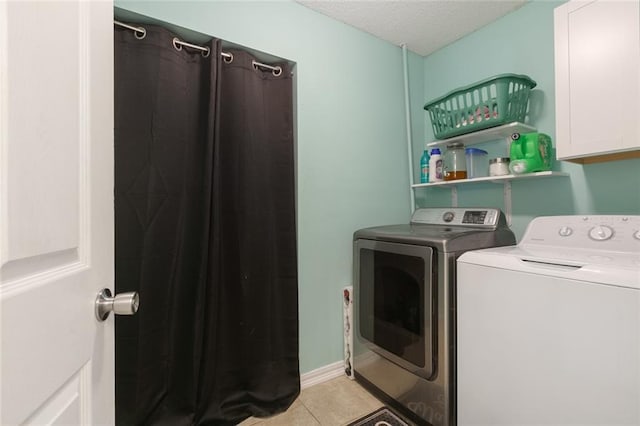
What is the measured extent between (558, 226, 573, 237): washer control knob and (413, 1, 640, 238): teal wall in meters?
0.30

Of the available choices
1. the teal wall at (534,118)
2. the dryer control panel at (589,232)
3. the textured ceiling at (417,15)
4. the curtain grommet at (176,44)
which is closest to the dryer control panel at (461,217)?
the dryer control panel at (589,232)

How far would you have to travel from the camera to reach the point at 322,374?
5.85 ft

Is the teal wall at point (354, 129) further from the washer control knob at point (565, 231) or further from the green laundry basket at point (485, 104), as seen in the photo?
the washer control knob at point (565, 231)

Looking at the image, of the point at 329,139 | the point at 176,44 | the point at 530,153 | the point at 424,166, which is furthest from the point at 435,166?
the point at 176,44

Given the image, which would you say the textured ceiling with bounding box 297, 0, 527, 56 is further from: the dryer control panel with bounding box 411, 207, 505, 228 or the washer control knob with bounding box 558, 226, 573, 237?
the washer control knob with bounding box 558, 226, 573, 237

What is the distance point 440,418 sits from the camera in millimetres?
1291

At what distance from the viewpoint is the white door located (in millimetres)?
335

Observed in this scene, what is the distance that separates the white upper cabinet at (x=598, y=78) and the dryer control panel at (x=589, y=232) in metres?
0.29

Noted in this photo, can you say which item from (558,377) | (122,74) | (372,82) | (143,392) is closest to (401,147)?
(372,82)

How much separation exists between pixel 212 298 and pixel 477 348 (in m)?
1.22

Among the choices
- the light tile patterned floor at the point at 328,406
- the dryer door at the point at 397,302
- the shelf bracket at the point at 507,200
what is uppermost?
the shelf bracket at the point at 507,200

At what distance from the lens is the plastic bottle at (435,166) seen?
1.94m

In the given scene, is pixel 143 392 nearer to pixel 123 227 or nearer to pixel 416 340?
pixel 123 227

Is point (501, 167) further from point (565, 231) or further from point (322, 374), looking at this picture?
point (322, 374)
